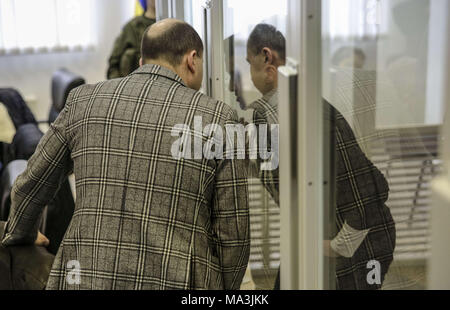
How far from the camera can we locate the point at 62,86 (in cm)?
466

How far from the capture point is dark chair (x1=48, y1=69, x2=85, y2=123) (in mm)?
4539

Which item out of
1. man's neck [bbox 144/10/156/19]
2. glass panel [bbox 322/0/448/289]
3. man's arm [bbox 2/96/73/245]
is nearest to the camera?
glass panel [bbox 322/0/448/289]

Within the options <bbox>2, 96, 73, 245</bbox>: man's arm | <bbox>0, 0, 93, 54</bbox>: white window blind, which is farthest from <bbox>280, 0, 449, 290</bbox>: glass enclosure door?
<bbox>0, 0, 93, 54</bbox>: white window blind

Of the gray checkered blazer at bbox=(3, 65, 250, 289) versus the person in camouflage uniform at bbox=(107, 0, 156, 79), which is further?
the person in camouflage uniform at bbox=(107, 0, 156, 79)

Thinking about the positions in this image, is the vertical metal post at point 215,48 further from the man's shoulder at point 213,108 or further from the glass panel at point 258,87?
the man's shoulder at point 213,108

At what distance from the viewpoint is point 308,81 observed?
1260 mm

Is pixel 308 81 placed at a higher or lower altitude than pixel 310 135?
higher

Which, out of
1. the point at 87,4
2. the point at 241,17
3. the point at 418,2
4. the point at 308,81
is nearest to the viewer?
the point at 418,2

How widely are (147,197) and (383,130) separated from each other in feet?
2.27

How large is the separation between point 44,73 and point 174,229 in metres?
4.97

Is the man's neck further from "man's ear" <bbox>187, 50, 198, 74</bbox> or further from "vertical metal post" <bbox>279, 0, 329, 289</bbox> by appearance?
"vertical metal post" <bbox>279, 0, 329, 289</bbox>

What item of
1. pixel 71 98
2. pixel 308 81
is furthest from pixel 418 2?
pixel 71 98

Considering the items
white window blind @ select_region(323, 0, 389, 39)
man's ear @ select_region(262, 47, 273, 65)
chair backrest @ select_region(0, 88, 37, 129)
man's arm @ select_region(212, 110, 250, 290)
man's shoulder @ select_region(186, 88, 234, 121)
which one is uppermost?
white window blind @ select_region(323, 0, 389, 39)
